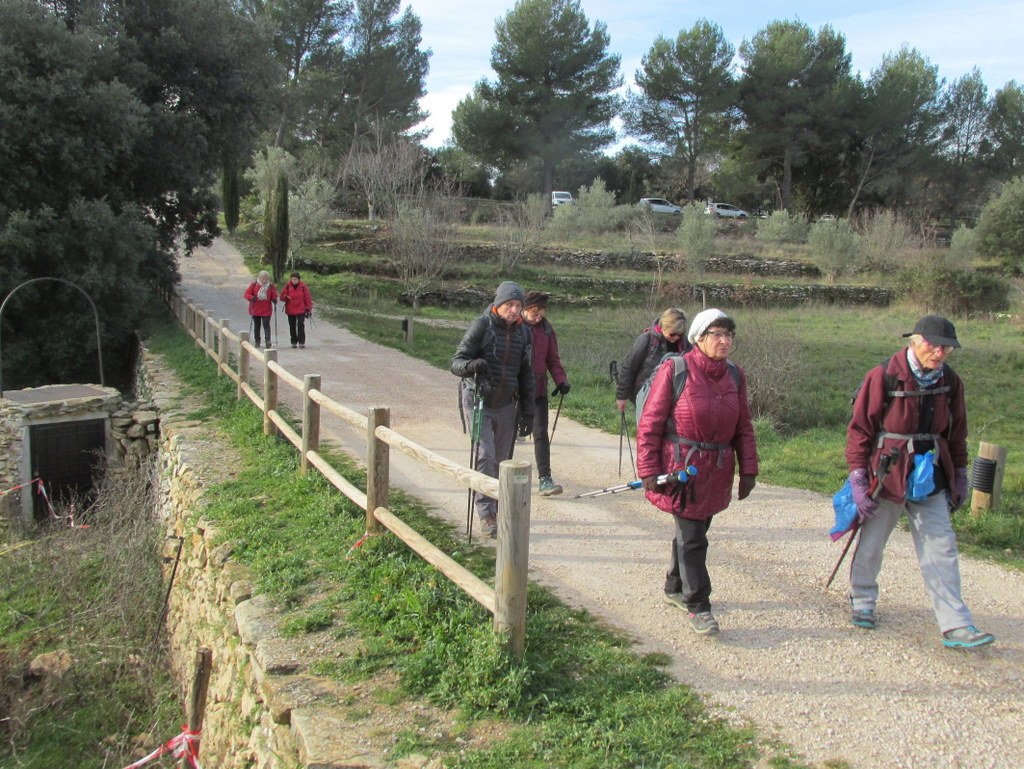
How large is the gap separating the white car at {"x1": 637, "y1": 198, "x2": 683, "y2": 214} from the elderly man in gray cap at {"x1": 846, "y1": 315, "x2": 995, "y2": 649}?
43294 millimetres

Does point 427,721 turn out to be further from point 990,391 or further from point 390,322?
point 390,322

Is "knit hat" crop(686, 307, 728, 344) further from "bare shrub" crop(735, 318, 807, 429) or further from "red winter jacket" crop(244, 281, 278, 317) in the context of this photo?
"red winter jacket" crop(244, 281, 278, 317)

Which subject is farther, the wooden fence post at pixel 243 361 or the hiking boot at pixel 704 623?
the wooden fence post at pixel 243 361

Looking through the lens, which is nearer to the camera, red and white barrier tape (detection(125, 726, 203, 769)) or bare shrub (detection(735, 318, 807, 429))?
red and white barrier tape (detection(125, 726, 203, 769))

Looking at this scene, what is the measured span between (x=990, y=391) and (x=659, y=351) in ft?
37.5

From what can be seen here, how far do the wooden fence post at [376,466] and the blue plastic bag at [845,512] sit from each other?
8.99 ft

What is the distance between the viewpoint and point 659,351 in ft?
21.2

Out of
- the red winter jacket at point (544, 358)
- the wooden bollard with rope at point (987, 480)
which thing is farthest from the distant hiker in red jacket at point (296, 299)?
the wooden bollard with rope at point (987, 480)

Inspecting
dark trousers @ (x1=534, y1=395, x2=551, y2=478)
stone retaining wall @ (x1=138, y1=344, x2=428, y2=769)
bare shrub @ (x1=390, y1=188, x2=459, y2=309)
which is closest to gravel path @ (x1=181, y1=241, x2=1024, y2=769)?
dark trousers @ (x1=534, y1=395, x2=551, y2=478)

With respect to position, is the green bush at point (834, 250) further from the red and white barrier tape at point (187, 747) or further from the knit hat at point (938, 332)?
the red and white barrier tape at point (187, 747)

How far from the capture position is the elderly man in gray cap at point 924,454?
4.21 metres

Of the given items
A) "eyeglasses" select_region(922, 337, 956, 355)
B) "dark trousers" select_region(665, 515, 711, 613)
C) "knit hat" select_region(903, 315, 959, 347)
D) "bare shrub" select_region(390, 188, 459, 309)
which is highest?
"bare shrub" select_region(390, 188, 459, 309)

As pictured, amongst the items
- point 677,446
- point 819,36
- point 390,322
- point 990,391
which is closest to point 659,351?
point 677,446

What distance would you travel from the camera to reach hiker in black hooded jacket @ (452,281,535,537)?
5.77 metres
